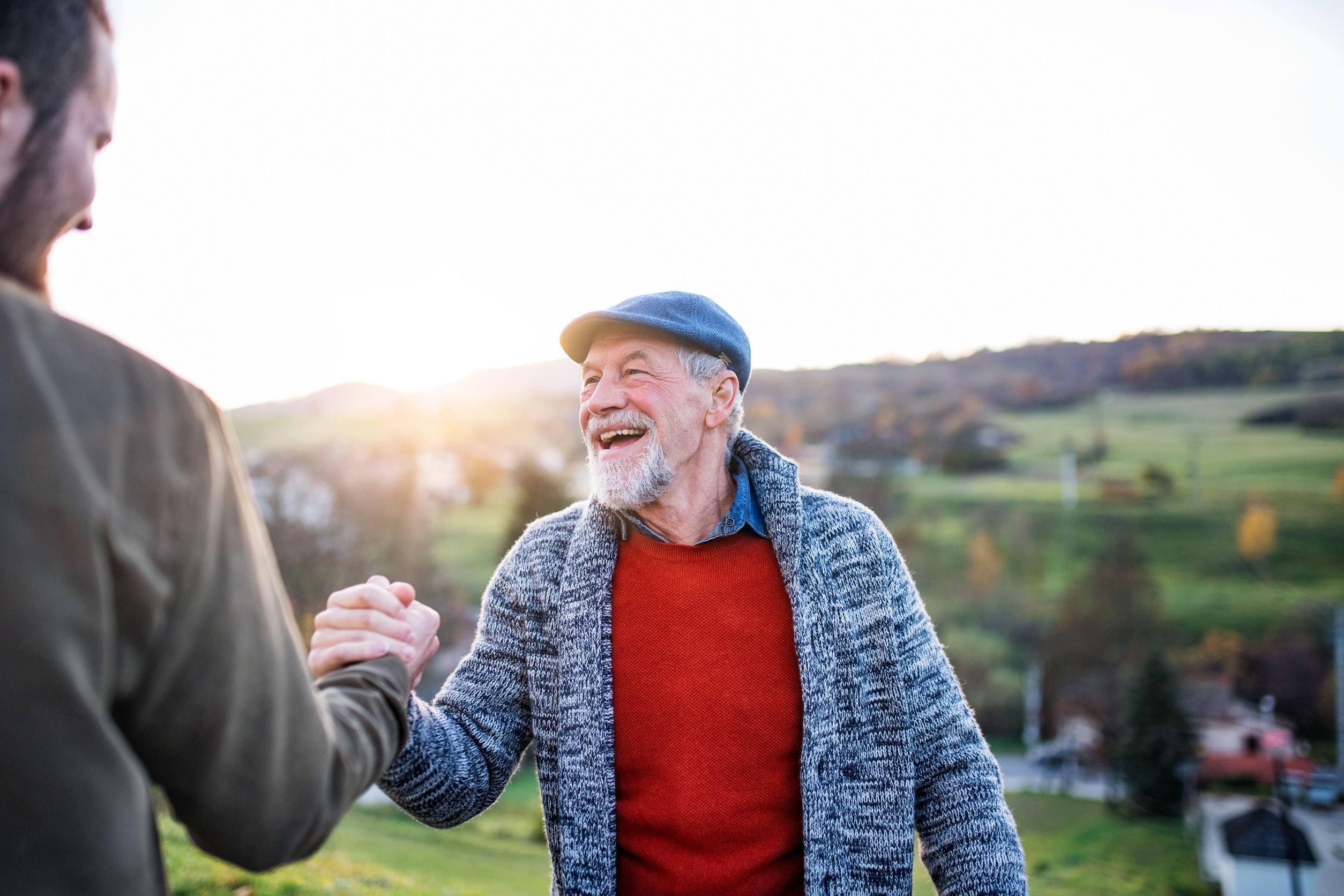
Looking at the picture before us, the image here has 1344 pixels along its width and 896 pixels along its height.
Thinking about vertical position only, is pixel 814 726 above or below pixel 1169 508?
above

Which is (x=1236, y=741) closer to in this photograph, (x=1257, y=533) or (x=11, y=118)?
(x=1257, y=533)

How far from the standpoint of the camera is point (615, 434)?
276 cm

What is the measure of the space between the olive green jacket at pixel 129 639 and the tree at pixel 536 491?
2473 centimetres

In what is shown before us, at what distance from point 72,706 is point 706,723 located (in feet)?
5.78

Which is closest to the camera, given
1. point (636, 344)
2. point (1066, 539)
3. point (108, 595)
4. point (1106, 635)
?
point (108, 595)

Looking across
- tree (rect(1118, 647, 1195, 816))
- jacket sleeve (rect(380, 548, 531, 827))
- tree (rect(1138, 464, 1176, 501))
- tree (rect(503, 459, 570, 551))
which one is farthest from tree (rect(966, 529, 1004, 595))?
jacket sleeve (rect(380, 548, 531, 827))

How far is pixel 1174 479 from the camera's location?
49250 millimetres

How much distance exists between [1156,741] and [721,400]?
30.8 metres

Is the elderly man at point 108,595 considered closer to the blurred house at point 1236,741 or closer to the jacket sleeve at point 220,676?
the jacket sleeve at point 220,676

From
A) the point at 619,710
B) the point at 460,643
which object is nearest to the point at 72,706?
the point at 619,710

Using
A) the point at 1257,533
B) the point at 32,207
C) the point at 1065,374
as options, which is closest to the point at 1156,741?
the point at 1257,533

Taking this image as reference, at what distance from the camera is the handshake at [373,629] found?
155 centimetres

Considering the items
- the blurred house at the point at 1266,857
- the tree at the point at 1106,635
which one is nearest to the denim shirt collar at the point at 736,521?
the blurred house at the point at 1266,857

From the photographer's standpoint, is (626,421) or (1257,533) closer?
(626,421)
